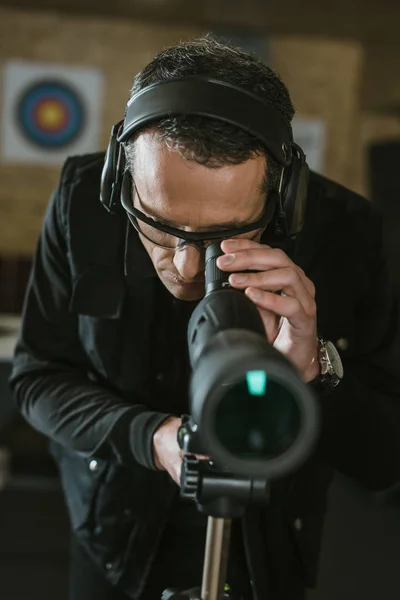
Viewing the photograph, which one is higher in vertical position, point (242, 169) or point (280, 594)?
point (242, 169)

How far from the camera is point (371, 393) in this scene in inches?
31.7

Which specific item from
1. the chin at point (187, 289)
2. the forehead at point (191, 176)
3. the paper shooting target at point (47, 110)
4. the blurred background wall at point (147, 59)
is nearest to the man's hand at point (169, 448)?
the chin at point (187, 289)

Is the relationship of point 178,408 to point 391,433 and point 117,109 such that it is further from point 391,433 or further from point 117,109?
point 117,109

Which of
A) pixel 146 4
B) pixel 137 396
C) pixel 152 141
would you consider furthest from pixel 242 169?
pixel 146 4

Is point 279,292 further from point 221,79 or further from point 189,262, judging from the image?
point 221,79

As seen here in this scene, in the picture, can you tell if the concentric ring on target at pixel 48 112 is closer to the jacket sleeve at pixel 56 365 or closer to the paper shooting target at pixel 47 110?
the paper shooting target at pixel 47 110

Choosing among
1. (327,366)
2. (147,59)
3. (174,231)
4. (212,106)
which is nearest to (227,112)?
(212,106)

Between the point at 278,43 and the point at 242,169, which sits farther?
the point at 278,43

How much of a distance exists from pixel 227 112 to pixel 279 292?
0.17m

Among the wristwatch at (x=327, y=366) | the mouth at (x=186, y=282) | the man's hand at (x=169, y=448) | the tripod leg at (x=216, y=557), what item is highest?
the mouth at (x=186, y=282)

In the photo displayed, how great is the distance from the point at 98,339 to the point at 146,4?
2.08m

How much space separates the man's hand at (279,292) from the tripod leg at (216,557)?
0.15 meters

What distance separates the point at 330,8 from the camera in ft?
8.70

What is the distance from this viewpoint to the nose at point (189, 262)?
0.69 meters
